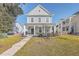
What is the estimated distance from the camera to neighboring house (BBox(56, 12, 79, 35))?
21.1 ft

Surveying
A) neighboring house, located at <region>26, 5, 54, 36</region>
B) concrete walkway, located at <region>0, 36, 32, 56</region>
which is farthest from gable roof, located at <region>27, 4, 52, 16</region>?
concrete walkway, located at <region>0, 36, 32, 56</region>

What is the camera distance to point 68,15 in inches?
252

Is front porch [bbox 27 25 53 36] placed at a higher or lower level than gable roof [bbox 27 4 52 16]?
lower

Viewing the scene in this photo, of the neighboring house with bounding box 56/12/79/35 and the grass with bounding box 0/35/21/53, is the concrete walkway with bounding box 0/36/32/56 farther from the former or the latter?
the neighboring house with bounding box 56/12/79/35

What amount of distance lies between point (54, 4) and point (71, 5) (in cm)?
22

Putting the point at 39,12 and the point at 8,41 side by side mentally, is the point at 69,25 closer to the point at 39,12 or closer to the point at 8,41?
the point at 39,12

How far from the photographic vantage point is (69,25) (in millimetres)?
6488

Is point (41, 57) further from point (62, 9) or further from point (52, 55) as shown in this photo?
point (62, 9)

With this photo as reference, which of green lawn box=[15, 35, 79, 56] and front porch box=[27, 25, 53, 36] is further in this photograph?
front porch box=[27, 25, 53, 36]

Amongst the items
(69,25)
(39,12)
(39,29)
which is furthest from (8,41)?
(69,25)

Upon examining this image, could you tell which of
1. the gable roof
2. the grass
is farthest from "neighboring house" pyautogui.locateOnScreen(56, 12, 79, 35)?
the grass

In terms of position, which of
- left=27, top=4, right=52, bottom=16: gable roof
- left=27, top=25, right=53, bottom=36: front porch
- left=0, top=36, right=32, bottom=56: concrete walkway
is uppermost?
left=27, top=4, right=52, bottom=16: gable roof

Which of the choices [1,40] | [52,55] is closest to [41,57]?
[52,55]

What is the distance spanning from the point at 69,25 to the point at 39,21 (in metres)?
0.40
